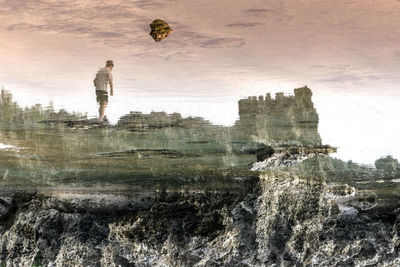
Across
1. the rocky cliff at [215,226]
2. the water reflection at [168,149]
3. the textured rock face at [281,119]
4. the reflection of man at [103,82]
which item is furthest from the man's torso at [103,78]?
the rocky cliff at [215,226]

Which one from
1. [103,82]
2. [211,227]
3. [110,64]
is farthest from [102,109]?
[211,227]

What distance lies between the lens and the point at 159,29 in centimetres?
232

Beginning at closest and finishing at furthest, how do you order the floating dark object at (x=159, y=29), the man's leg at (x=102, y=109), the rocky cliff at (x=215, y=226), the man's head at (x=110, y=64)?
1. the floating dark object at (x=159, y=29)
2. the man's head at (x=110, y=64)
3. the man's leg at (x=102, y=109)
4. the rocky cliff at (x=215, y=226)

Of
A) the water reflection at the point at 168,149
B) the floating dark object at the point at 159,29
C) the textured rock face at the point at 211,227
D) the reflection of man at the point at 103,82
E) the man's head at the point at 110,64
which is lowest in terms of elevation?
the textured rock face at the point at 211,227

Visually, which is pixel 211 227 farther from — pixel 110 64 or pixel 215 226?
A: pixel 110 64

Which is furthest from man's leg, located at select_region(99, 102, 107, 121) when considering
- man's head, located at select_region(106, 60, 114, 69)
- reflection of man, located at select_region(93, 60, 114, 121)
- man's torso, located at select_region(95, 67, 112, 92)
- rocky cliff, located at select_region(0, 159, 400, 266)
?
rocky cliff, located at select_region(0, 159, 400, 266)

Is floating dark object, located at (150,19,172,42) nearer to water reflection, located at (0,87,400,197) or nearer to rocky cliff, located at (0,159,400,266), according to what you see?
water reflection, located at (0,87,400,197)

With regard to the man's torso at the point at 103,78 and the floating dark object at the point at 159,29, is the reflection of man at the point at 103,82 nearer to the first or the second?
the man's torso at the point at 103,78

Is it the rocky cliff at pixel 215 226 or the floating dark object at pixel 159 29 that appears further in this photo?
the rocky cliff at pixel 215 226

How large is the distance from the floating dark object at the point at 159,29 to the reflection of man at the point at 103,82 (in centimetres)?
30

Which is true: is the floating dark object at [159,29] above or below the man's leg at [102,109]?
above

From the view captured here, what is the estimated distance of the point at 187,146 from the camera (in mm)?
2924

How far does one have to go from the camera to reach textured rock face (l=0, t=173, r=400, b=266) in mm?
3221

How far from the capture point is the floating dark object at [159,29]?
231 cm
